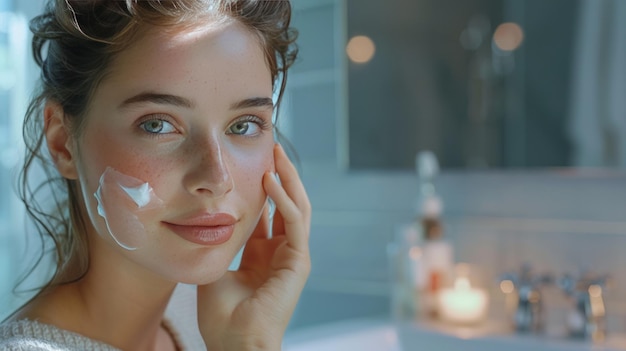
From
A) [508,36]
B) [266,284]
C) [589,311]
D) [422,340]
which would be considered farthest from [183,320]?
[508,36]

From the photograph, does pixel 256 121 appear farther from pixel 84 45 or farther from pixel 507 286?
pixel 507 286

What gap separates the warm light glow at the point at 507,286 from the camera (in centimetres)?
128

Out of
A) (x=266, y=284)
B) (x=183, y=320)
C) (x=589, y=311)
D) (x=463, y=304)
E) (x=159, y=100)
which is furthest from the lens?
(x=463, y=304)

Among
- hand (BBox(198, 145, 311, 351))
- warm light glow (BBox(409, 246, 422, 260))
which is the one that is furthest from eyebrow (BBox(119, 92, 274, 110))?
warm light glow (BBox(409, 246, 422, 260))

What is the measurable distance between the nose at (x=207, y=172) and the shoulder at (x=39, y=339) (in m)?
0.18

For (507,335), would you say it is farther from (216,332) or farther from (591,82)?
(216,332)

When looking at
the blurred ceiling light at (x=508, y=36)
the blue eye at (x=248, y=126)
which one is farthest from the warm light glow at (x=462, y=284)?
the blue eye at (x=248, y=126)

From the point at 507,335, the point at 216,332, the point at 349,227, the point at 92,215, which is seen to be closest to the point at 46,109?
the point at 92,215

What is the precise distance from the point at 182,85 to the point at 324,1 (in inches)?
38.2

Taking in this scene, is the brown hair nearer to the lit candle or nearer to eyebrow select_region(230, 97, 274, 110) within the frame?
eyebrow select_region(230, 97, 274, 110)

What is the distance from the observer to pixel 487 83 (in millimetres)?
1372

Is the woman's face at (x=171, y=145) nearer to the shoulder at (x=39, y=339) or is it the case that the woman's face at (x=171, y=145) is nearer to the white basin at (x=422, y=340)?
the shoulder at (x=39, y=339)

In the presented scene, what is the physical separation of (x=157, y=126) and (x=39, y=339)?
21 centimetres

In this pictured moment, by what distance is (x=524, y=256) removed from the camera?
53.3 inches
